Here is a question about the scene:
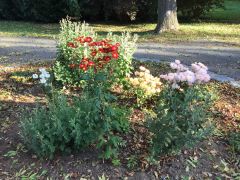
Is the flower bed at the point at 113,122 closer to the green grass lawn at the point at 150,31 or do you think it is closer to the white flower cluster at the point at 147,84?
the white flower cluster at the point at 147,84

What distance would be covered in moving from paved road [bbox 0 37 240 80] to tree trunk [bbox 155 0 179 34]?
74.0 inches

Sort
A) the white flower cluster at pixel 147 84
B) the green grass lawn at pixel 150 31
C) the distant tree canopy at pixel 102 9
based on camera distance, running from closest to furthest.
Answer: the white flower cluster at pixel 147 84
the green grass lawn at pixel 150 31
the distant tree canopy at pixel 102 9

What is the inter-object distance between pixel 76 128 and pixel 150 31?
35.5 feet

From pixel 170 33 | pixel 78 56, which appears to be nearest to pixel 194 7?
pixel 170 33

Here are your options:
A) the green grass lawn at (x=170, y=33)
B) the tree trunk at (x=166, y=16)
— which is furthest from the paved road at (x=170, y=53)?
the tree trunk at (x=166, y=16)

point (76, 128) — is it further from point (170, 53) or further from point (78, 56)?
point (170, 53)

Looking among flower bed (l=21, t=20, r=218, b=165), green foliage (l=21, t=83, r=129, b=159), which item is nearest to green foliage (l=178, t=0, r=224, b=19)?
flower bed (l=21, t=20, r=218, b=165)

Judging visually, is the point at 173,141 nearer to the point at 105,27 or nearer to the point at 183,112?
the point at 183,112

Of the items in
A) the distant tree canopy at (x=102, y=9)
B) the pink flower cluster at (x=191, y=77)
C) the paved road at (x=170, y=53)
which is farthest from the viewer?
the distant tree canopy at (x=102, y=9)

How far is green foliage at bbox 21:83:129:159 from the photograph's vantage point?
4031 millimetres

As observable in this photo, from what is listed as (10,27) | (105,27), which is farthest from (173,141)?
(10,27)

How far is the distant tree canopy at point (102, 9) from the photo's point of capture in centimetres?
1675

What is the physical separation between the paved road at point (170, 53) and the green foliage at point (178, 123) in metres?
3.62

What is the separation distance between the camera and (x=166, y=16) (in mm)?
13391
